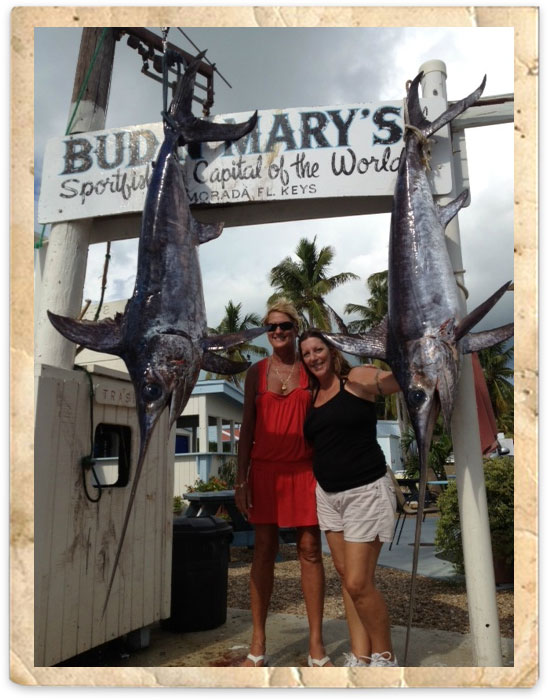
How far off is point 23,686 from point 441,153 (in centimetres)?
266

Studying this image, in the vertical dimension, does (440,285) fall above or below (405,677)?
above

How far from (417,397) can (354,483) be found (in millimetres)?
491

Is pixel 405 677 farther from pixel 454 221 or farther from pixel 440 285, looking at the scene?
pixel 454 221

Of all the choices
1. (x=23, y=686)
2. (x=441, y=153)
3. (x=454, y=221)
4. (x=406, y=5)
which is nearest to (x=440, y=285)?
(x=454, y=221)

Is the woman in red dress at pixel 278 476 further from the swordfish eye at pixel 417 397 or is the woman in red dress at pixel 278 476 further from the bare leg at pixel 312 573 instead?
the swordfish eye at pixel 417 397

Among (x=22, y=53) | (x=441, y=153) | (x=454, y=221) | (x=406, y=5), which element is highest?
(x=406, y=5)

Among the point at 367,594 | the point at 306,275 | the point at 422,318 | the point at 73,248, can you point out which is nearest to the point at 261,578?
the point at 367,594

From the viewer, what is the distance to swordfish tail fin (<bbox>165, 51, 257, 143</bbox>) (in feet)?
8.50

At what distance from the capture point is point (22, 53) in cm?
244

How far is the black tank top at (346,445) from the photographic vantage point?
2.36 m

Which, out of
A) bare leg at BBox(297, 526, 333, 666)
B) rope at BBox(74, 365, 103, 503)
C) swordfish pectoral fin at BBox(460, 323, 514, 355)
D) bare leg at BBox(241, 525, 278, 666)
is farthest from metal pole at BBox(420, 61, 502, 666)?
rope at BBox(74, 365, 103, 503)

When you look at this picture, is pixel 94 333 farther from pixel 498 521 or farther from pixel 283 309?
pixel 498 521

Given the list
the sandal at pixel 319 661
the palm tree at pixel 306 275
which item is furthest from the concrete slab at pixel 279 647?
the palm tree at pixel 306 275

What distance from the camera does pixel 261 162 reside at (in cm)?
265
